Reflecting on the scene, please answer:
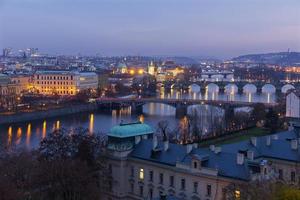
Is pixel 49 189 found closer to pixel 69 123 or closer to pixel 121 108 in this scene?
pixel 69 123

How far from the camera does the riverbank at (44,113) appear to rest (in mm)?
25641

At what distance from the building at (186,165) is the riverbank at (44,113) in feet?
51.8

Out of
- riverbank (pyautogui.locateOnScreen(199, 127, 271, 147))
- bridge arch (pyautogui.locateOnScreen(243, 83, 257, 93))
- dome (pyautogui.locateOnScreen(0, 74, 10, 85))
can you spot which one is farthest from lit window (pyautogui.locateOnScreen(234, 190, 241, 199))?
bridge arch (pyautogui.locateOnScreen(243, 83, 257, 93))

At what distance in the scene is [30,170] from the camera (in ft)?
30.5

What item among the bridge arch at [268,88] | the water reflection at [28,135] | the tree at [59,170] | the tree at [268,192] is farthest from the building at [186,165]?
the bridge arch at [268,88]

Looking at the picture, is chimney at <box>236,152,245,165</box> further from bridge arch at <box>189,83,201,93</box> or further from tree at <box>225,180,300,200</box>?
bridge arch at <box>189,83,201,93</box>

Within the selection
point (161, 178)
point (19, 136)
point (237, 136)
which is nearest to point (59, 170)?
point (161, 178)

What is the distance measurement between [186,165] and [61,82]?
33.9m

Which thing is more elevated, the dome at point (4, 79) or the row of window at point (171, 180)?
the dome at point (4, 79)

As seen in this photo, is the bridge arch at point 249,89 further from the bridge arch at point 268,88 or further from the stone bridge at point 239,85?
the bridge arch at point 268,88

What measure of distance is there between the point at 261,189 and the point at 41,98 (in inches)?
1234

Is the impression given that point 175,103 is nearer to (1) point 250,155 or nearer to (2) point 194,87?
(1) point 250,155

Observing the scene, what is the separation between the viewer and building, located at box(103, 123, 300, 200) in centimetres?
885

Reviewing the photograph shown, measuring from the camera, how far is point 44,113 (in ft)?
91.0
